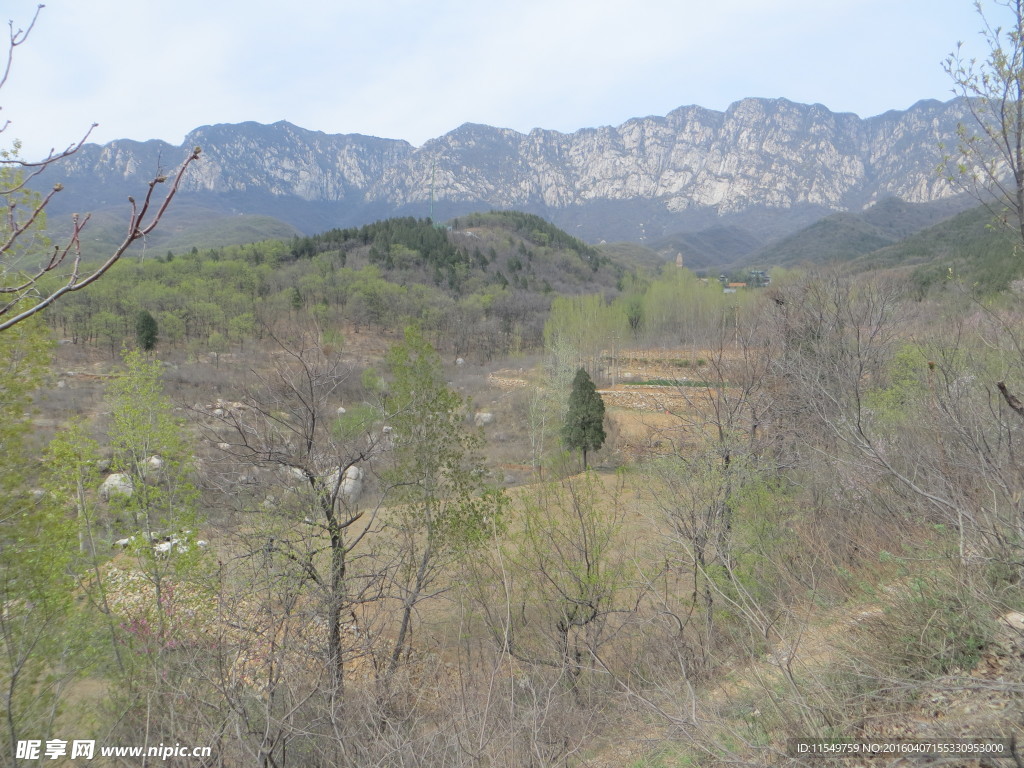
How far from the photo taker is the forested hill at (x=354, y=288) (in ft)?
142

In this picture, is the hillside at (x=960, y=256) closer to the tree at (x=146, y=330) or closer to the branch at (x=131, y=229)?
the branch at (x=131, y=229)

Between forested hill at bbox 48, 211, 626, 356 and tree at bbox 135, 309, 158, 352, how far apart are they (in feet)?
5.30

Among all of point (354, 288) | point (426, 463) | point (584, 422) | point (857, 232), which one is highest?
point (857, 232)

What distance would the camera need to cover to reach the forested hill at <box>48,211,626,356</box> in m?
43.3

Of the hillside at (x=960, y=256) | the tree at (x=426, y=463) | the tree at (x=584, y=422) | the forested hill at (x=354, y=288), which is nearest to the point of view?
the tree at (x=426, y=463)

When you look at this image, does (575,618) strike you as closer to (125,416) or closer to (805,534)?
(805,534)

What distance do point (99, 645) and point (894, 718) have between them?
8142 millimetres

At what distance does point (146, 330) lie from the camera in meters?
39.7

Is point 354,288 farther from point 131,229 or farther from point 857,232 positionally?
point 857,232

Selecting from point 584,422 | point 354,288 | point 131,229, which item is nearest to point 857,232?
point 354,288

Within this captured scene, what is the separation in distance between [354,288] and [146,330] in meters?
21.8

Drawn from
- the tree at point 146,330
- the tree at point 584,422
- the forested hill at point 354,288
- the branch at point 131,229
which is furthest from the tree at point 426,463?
the tree at point 146,330

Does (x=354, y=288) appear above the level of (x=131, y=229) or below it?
above

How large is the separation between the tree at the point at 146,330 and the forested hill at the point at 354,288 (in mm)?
1616
